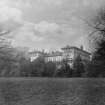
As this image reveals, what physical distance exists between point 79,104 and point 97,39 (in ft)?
35.9

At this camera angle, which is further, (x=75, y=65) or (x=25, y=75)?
(x=25, y=75)

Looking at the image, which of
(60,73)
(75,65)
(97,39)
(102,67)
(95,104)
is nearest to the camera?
(95,104)

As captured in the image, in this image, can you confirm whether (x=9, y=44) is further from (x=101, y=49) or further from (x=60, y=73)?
(x=60, y=73)

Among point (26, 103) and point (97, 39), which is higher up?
point (97, 39)

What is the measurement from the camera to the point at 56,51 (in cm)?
10681

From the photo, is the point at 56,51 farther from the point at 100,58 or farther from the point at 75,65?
the point at 100,58

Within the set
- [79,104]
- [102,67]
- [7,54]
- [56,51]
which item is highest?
[56,51]

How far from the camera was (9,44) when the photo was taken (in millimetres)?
22094

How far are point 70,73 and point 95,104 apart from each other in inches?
1870

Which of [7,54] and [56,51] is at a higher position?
[56,51]

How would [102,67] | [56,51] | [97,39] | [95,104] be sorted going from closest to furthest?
1. [95,104]
2. [97,39]
3. [102,67]
4. [56,51]

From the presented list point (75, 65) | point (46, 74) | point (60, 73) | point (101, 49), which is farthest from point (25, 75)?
point (101, 49)

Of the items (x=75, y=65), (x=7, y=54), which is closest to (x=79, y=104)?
(x=7, y=54)

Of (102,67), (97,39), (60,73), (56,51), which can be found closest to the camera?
(97,39)
